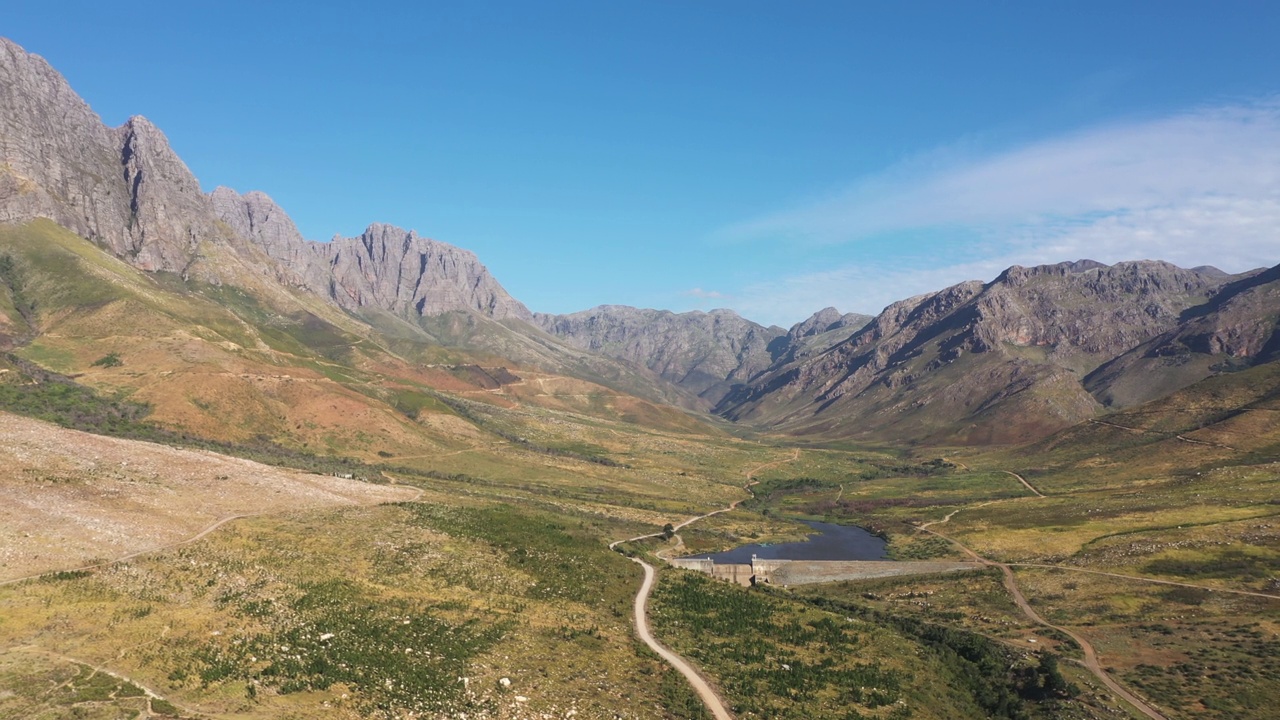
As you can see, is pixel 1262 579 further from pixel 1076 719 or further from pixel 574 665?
pixel 574 665

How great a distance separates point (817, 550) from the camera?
454ft

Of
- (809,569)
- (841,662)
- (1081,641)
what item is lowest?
(809,569)

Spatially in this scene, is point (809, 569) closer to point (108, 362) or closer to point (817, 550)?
point (817, 550)

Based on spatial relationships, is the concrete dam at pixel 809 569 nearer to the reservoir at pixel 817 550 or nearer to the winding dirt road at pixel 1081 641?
the winding dirt road at pixel 1081 641

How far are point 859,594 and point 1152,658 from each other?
39.1 metres

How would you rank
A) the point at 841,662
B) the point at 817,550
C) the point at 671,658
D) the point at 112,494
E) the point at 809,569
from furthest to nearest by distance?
the point at 817,550 < the point at 809,569 < the point at 112,494 < the point at 841,662 < the point at 671,658

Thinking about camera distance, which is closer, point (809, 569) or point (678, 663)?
point (678, 663)

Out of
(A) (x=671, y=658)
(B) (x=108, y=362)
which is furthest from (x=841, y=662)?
(B) (x=108, y=362)

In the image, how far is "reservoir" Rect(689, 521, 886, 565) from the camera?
128500mm

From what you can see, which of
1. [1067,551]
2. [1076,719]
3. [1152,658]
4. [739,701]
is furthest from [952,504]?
[739,701]

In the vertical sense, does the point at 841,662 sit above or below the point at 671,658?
below

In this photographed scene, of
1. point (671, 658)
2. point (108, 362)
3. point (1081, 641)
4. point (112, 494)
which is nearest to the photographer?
point (671, 658)

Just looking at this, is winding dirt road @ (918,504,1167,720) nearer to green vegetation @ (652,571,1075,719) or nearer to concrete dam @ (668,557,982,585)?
green vegetation @ (652,571,1075,719)

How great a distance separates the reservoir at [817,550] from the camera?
128 metres
